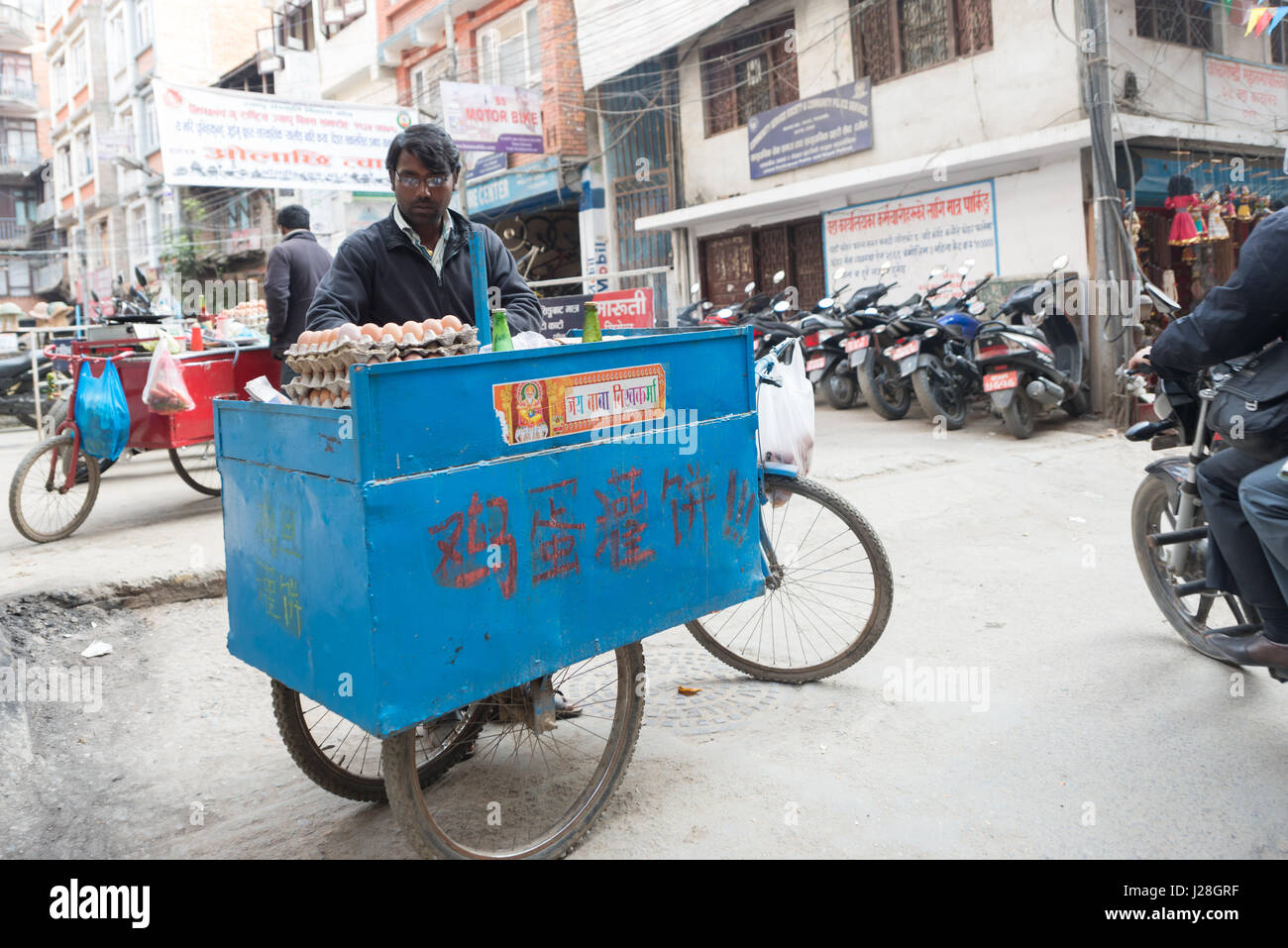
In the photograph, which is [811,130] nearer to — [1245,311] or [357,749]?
[1245,311]

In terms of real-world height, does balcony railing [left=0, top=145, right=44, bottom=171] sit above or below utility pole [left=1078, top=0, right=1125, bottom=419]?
above

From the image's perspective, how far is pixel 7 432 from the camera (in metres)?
14.8

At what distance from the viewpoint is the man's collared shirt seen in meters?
3.26

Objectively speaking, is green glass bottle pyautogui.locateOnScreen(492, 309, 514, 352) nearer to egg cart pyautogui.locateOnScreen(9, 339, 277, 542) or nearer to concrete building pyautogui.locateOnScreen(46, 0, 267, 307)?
egg cart pyautogui.locateOnScreen(9, 339, 277, 542)

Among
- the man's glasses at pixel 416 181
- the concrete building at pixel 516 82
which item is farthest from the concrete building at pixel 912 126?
the man's glasses at pixel 416 181

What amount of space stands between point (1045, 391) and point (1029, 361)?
0.95ft

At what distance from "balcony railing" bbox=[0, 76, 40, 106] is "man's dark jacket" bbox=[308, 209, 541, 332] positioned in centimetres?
4381

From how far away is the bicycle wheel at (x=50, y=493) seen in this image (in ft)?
20.0

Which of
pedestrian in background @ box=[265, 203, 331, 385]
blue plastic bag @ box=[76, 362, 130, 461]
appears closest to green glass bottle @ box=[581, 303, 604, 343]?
pedestrian in background @ box=[265, 203, 331, 385]

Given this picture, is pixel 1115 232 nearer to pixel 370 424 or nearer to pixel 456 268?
pixel 456 268

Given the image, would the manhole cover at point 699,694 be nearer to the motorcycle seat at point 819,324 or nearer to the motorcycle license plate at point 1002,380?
the motorcycle license plate at point 1002,380

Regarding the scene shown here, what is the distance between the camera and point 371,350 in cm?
223

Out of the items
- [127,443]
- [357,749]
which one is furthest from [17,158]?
[357,749]

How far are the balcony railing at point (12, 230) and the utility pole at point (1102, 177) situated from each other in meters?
41.3
